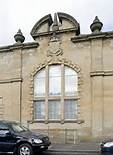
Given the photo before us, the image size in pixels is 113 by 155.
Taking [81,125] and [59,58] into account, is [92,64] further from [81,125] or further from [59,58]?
[81,125]

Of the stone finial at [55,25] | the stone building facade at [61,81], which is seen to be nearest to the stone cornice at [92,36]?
the stone building facade at [61,81]

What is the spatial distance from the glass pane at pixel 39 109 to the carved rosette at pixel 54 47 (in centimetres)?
352

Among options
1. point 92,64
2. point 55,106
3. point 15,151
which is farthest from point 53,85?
point 15,151

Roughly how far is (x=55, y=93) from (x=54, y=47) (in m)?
3.22

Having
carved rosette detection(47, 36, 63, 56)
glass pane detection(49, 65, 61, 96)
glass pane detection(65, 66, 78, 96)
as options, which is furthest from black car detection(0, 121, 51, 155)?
carved rosette detection(47, 36, 63, 56)

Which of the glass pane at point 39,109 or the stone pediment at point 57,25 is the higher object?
the stone pediment at point 57,25

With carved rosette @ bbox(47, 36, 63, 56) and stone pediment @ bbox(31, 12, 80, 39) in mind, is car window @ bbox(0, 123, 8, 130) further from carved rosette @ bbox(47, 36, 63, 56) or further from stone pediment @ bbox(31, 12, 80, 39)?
stone pediment @ bbox(31, 12, 80, 39)

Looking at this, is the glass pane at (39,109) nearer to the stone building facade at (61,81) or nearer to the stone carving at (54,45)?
the stone building facade at (61,81)

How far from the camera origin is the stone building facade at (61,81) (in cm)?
2291

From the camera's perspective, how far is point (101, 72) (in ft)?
75.2

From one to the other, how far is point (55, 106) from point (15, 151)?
7921mm

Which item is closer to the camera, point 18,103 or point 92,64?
point 92,64

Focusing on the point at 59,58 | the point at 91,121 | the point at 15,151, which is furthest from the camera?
the point at 59,58

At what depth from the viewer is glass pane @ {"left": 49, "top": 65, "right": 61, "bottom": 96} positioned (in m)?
24.3
